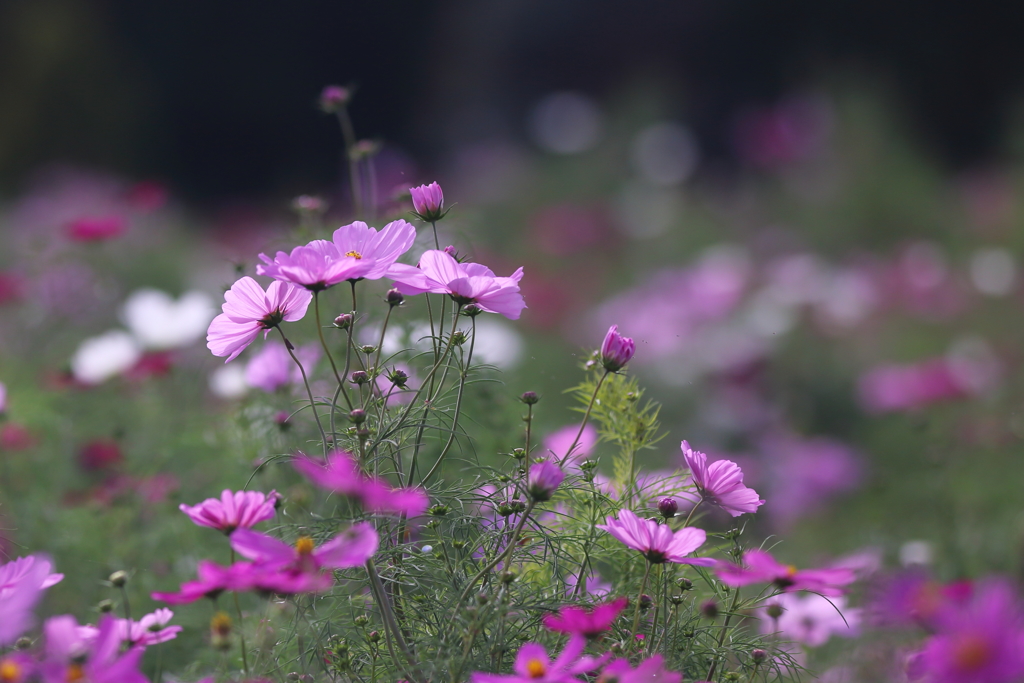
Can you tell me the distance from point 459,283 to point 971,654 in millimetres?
374

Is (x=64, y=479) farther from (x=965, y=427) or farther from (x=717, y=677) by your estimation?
(x=965, y=427)

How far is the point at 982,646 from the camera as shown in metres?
0.45

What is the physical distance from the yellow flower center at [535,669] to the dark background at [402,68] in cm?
640

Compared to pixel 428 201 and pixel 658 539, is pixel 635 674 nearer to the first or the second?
pixel 658 539

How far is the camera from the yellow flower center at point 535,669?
21.0 inches

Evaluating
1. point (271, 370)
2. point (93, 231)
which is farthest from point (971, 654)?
point (93, 231)

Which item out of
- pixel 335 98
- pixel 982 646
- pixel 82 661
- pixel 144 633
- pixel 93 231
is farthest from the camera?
pixel 93 231

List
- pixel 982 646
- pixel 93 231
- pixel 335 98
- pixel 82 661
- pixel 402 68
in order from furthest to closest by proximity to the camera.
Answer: pixel 402 68, pixel 93 231, pixel 335 98, pixel 82 661, pixel 982 646

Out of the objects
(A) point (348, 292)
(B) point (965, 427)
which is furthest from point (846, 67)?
(A) point (348, 292)

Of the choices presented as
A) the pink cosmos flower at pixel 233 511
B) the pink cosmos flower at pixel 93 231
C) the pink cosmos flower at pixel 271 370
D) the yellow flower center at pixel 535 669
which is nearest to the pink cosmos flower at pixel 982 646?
the yellow flower center at pixel 535 669

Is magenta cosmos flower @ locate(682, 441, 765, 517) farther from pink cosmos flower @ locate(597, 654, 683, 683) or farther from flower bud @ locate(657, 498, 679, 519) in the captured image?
pink cosmos flower @ locate(597, 654, 683, 683)

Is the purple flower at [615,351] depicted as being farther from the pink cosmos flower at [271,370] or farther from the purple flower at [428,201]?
the pink cosmos flower at [271,370]

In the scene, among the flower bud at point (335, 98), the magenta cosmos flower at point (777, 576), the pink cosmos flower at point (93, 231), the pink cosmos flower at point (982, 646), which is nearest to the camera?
the pink cosmos flower at point (982, 646)

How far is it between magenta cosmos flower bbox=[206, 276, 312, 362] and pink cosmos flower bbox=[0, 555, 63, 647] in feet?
0.61
